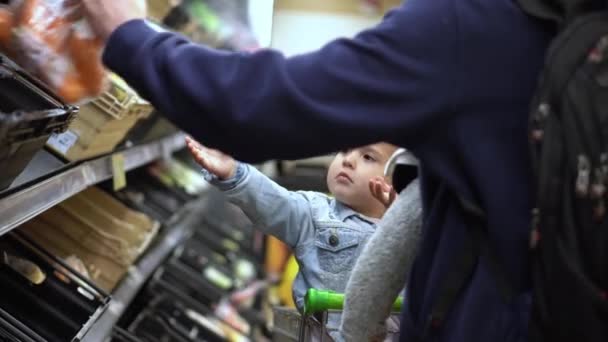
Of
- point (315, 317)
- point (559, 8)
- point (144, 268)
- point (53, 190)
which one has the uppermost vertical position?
point (559, 8)

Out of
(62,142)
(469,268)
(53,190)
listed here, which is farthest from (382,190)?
(62,142)

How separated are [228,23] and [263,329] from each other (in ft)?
5.08

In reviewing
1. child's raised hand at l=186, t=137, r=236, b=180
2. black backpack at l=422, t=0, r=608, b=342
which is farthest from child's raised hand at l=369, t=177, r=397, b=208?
black backpack at l=422, t=0, r=608, b=342

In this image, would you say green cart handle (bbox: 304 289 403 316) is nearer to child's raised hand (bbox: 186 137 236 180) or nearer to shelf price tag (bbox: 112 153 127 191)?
child's raised hand (bbox: 186 137 236 180)

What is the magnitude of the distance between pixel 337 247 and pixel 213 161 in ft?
1.29

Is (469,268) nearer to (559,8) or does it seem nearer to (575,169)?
(575,169)

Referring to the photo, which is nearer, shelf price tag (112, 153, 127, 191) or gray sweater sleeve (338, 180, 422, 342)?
gray sweater sleeve (338, 180, 422, 342)

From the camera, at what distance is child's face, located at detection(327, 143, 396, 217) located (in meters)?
1.77

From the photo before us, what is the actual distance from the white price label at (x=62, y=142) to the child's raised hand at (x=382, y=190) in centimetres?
84

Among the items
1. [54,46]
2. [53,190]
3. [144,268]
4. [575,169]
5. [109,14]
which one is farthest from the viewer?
[144,268]

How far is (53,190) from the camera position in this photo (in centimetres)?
192

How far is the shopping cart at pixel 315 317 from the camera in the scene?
1635 mm

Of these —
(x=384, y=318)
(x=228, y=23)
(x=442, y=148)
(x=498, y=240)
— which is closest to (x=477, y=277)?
(x=498, y=240)

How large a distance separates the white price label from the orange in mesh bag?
451 millimetres
